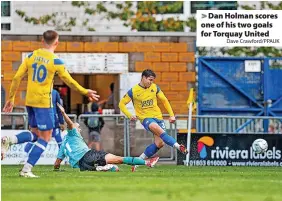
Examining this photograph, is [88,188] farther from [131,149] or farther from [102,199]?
[131,149]

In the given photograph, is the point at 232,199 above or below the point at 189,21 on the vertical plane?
below

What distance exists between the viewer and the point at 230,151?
93.8ft

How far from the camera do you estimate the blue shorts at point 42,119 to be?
1661 centimetres

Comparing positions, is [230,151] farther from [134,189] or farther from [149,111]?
[134,189]

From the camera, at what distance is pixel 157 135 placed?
2405cm

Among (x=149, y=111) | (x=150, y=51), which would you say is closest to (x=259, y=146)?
(x=149, y=111)

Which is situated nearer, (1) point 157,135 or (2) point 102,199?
(2) point 102,199

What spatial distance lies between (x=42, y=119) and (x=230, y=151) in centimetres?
1252

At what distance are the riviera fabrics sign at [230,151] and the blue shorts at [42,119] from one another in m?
11.9

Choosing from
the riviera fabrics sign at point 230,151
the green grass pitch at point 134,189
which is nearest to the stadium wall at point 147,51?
the riviera fabrics sign at point 230,151

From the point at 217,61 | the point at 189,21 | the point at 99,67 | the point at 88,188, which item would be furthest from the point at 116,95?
the point at 88,188

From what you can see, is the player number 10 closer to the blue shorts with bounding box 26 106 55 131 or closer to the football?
the blue shorts with bounding box 26 106 55 131

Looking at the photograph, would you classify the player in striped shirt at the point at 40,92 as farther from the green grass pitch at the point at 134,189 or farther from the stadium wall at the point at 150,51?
the stadium wall at the point at 150,51

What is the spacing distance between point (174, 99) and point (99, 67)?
7.86 ft
